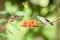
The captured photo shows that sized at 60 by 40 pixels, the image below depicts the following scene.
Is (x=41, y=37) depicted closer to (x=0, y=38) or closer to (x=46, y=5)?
(x=46, y=5)

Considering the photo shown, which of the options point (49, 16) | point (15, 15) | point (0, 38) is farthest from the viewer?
point (49, 16)

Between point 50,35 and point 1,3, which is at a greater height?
point 1,3

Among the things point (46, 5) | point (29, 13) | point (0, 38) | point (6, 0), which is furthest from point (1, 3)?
point (0, 38)

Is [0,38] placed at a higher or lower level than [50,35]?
higher

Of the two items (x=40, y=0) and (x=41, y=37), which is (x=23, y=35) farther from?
(x=40, y=0)

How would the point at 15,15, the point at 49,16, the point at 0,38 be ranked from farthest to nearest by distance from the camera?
the point at 49,16 < the point at 0,38 < the point at 15,15

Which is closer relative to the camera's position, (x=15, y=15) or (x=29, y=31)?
(x=15, y=15)

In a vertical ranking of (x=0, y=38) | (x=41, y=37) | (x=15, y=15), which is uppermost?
(x=15, y=15)

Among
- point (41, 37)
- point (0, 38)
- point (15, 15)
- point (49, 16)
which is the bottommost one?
point (41, 37)

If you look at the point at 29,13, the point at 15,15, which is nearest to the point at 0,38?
the point at 15,15
